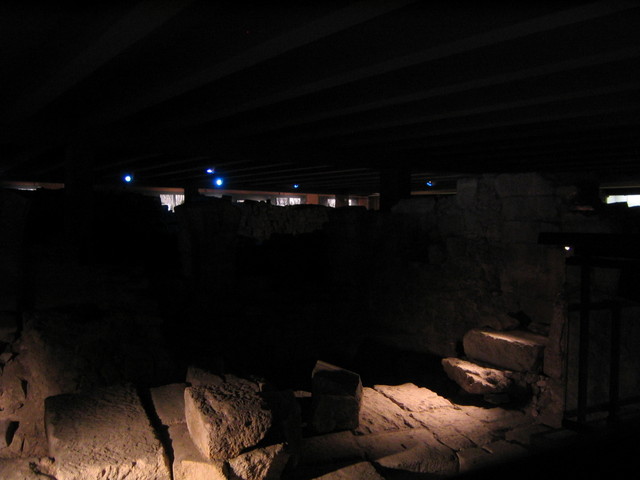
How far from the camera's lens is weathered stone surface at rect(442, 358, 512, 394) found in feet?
15.1

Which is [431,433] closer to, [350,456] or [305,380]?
[350,456]

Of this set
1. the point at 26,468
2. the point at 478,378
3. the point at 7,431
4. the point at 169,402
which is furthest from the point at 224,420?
the point at 478,378

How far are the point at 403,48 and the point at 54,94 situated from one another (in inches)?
102

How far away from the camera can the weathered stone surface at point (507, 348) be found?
468 centimetres

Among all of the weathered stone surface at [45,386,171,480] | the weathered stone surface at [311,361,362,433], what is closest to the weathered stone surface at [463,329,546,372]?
the weathered stone surface at [311,361,362,433]

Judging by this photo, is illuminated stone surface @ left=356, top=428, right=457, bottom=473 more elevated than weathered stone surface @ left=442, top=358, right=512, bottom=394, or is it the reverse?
weathered stone surface @ left=442, top=358, right=512, bottom=394

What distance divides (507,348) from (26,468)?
14.2 feet

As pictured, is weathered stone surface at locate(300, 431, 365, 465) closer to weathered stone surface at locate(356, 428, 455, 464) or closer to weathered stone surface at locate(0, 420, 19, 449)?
weathered stone surface at locate(356, 428, 455, 464)

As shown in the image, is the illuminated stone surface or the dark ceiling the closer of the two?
the dark ceiling

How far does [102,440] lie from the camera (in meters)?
2.32

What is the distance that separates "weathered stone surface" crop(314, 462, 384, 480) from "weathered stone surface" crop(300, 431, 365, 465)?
0.32 meters

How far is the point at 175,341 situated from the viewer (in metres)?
4.96

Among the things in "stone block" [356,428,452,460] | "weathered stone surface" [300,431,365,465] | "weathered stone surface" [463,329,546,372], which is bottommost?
"stone block" [356,428,452,460]

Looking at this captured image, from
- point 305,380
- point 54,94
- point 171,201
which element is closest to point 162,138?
point 54,94
